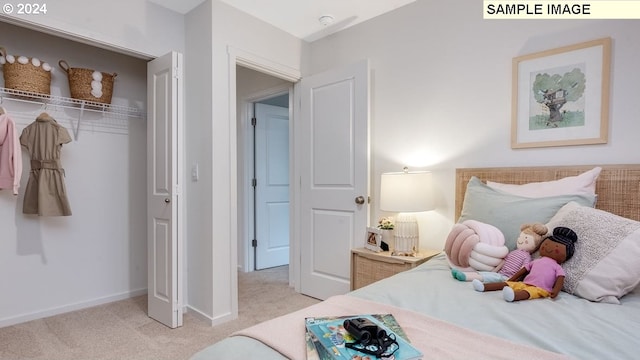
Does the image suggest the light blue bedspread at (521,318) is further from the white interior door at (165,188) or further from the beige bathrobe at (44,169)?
the beige bathrobe at (44,169)

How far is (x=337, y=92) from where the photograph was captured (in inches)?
115

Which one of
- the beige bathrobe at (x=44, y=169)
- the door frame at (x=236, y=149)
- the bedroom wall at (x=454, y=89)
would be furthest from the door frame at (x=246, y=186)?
the beige bathrobe at (x=44, y=169)

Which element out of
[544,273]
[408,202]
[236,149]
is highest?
[236,149]

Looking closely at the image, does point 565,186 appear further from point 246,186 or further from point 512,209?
point 246,186

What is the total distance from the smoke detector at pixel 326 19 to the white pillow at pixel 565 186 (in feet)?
6.46

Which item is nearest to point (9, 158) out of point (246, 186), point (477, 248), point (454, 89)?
point (246, 186)

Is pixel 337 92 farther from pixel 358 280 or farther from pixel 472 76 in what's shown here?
pixel 358 280

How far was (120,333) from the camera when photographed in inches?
91.3

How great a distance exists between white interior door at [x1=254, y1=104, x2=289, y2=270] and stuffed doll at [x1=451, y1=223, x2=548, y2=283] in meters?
2.87

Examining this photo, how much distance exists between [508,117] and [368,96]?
105 centimetres

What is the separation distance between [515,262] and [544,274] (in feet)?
0.60

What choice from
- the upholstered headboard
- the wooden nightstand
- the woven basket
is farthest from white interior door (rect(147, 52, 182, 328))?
the upholstered headboard

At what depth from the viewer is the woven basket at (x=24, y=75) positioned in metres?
2.33

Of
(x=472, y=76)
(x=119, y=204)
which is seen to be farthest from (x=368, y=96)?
(x=119, y=204)
